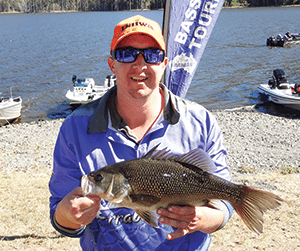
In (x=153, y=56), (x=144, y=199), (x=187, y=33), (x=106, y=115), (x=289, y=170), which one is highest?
(x=153, y=56)

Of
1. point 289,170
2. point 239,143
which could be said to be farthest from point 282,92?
point 289,170

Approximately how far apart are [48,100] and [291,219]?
2421 centimetres

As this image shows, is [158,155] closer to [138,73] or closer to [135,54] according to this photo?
[138,73]

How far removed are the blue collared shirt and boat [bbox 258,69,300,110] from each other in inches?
800

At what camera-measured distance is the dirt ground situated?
574cm

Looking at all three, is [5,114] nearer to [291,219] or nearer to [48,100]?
[48,100]

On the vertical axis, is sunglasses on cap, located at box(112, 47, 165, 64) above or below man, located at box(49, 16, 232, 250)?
above

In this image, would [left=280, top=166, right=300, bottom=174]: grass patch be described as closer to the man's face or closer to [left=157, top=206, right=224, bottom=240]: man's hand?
[left=157, top=206, right=224, bottom=240]: man's hand

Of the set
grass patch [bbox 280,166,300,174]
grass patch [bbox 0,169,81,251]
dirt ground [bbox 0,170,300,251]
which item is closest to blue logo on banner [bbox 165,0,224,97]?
dirt ground [bbox 0,170,300,251]

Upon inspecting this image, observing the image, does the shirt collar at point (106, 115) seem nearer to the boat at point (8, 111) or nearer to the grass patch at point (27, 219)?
the grass patch at point (27, 219)

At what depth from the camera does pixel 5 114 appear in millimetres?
21375

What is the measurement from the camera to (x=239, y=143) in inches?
552

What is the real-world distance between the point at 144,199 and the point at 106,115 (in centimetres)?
82

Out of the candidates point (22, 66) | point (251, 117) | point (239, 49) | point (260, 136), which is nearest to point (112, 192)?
point (260, 136)
